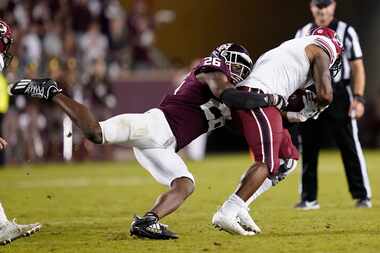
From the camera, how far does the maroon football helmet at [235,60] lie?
6.45 m

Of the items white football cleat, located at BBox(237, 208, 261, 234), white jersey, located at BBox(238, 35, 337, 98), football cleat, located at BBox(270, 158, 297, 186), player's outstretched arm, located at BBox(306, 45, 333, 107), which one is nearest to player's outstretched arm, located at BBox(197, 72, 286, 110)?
white jersey, located at BBox(238, 35, 337, 98)

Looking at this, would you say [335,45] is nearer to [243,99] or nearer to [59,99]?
[243,99]

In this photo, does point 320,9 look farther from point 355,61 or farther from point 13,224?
point 13,224

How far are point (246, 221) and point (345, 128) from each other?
2.42 meters

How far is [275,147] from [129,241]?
1148 millimetres

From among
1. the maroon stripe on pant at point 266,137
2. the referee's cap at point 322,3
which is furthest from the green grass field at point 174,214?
the referee's cap at point 322,3

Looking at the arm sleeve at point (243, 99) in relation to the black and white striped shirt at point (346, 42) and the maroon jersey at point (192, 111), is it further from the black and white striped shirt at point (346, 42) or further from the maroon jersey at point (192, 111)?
the black and white striped shirt at point (346, 42)

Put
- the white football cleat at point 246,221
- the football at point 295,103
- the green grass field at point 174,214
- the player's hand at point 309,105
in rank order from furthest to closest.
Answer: the football at point 295,103 → the player's hand at point 309,105 → the white football cleat at point 246,221 → the green grass field at point 174,214

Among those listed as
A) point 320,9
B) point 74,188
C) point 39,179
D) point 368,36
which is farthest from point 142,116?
point 368,36

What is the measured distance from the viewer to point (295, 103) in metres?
6.75

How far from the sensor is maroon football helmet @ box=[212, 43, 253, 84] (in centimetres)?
645

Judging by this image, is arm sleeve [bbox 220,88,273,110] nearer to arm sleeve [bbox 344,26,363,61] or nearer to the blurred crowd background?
arm sleeve [bbox 344,26,363,61]

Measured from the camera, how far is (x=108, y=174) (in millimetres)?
13359

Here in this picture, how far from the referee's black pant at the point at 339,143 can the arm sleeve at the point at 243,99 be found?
238 cm
